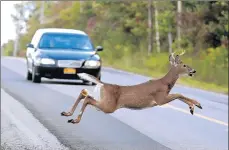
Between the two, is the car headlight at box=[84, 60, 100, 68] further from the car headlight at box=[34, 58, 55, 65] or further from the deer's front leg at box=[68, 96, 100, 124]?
the deer's front leg at box=[68, 96, 100, 124]

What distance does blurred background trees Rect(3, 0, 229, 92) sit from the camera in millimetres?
4625

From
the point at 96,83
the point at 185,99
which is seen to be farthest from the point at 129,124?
the point at 96,83

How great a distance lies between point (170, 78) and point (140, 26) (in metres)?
1.51

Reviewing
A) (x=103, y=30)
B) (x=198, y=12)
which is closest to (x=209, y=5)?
(x=198, y=12)

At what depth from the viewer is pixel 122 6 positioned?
478 cm

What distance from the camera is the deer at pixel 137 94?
3.56 metres

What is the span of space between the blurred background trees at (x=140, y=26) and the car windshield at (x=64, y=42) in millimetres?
129

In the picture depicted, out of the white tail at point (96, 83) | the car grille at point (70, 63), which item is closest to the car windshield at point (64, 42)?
the car grille at point (70, 63)

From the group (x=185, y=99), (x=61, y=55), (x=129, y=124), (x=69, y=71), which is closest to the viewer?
(x=185, y=99)

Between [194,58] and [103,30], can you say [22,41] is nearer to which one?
[103,30]

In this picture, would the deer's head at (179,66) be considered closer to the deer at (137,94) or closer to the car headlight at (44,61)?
the deer at (137,94)

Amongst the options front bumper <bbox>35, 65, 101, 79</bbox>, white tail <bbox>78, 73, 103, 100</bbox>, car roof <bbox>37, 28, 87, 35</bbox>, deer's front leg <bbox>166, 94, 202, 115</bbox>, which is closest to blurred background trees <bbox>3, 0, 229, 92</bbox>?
car roof <bbox>37, 28, 87, 35</bbox>

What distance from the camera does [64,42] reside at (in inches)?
190

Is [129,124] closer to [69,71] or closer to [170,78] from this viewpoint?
[69,71]
